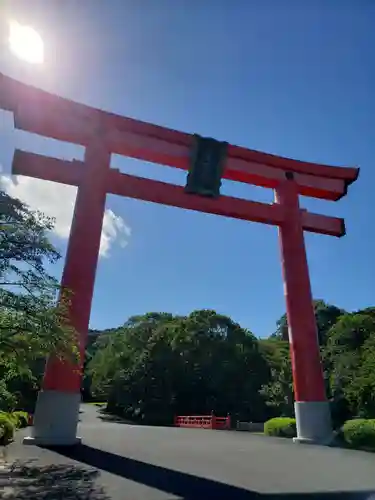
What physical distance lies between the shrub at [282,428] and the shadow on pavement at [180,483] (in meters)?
8.29

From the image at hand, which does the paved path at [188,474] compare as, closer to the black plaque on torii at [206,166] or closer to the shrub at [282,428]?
the shrub at [282,428]

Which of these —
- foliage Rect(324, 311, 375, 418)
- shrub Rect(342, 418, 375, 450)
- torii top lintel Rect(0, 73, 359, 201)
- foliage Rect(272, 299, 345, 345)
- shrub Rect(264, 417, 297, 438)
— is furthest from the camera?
foliage Rect(272, 299, 345, 345)

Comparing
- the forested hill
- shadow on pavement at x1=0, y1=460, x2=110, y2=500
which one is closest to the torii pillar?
shadow on pavement at x1=0, y1=460, x2=110, y2=500

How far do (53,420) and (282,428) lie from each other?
28.4 feet

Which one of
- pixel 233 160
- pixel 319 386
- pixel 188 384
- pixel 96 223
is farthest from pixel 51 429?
pixel 188 384

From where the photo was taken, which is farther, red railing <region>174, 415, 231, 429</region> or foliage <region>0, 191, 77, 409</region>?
red railing <region>174, 415, 231, 429</region>

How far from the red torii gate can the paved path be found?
176cm

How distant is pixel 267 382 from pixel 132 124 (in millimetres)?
21781

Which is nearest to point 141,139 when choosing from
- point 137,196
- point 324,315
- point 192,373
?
point 137,196

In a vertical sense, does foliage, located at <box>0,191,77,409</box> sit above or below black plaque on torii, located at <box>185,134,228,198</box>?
below

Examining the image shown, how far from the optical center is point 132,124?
13023 millimetres

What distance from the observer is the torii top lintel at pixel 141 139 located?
11.9m

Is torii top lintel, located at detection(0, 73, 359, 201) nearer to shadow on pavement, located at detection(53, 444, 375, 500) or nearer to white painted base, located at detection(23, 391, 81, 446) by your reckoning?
white painted base, located at detection(23, 391, 81, 446)

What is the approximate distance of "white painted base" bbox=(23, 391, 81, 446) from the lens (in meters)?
9.87
